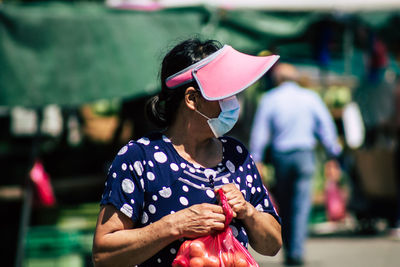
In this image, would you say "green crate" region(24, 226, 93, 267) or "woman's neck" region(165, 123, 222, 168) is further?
"green crate" region(24, 226, 93, 267)

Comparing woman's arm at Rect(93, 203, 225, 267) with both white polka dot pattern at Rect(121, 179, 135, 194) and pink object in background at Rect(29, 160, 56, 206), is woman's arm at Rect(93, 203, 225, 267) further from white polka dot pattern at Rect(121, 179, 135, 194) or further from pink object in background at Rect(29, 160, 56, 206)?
pink object in background at Rect(29, 160, 56, 206)

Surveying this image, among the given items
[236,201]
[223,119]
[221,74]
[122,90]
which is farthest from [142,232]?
[122,90]

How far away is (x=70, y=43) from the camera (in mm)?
5473

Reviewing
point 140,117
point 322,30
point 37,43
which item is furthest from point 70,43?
point 322,30

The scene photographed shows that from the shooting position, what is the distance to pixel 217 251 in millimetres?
2420

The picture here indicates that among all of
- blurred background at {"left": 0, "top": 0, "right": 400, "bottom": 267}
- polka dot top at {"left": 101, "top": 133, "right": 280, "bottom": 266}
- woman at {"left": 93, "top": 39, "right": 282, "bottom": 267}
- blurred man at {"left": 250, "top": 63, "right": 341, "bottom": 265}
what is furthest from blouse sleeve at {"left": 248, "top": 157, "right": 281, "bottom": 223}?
blurred man at {"left": 250, "top": 63, "right": 341, "bottom": 265}

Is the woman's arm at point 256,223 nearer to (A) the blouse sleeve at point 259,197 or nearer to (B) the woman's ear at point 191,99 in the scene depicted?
(A) the blouse sleeve at point 259,197

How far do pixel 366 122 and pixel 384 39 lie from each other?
1.79 metres

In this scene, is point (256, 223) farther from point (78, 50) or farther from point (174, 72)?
point (78, 50)

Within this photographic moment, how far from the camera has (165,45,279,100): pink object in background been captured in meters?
2.54

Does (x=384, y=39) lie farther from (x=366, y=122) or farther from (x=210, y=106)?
(x=210, y=106)

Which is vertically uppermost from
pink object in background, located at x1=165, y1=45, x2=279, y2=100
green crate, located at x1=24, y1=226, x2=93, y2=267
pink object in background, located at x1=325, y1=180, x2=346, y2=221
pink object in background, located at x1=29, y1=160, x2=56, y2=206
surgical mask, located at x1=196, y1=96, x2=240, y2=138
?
pink object in background, located at x1=165, y1=45, x2=279, y2=100

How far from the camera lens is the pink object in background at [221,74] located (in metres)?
2.54

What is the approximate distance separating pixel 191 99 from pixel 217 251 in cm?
58
